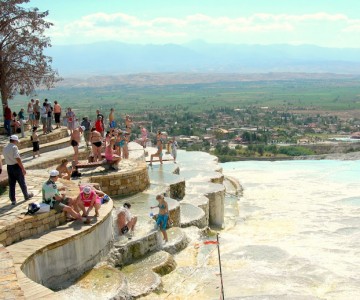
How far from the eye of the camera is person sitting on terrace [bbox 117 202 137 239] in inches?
453

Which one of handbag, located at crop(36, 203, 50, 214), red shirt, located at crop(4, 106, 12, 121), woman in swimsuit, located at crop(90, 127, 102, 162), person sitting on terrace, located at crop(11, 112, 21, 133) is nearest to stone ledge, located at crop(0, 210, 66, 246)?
handbag, located at crop(36, 203, 50, 214)

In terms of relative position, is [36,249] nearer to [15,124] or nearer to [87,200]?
[87,200]

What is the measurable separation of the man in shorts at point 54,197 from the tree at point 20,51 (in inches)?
460

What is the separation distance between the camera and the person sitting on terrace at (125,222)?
453 inches

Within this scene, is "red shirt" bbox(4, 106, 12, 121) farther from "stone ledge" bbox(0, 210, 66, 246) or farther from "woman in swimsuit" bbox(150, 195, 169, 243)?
"stone ledge" bbox(0, 210, 66, 246)

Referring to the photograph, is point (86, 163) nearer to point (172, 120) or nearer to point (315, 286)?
point (315, 286)

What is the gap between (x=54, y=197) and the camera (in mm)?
10102

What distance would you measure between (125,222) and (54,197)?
2.04 meters

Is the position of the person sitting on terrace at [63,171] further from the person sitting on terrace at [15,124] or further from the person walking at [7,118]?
the person sitting on terrace at [15,124]

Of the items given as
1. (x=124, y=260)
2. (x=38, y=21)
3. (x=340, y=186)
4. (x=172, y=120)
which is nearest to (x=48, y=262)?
(x=124, y=260)

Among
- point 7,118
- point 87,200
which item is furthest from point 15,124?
point 87,200

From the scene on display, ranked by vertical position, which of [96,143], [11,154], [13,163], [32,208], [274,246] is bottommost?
[274,246]

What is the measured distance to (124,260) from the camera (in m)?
11.0

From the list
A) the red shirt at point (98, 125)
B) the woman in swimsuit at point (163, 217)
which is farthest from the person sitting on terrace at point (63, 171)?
the red shirt at point (98, 125)
